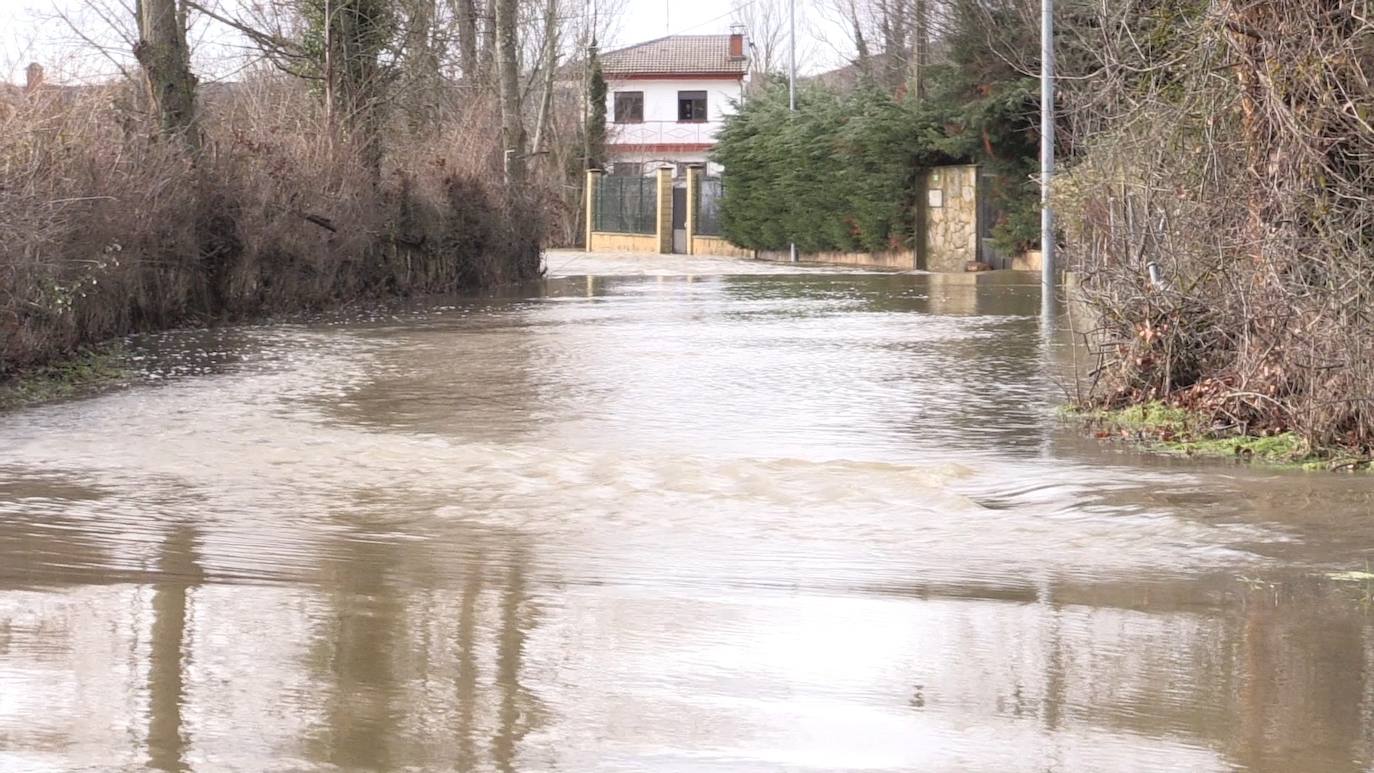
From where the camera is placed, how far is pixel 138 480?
905 cm

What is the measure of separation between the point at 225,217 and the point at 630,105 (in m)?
60.4

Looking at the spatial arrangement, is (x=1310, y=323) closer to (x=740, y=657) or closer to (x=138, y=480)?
(x=740, y=657)

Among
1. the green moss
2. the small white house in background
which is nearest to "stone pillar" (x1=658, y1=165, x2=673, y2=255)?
the small white house in background

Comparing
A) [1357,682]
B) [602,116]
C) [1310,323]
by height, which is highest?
[602,116]

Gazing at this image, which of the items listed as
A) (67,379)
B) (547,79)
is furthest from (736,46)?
(67,379)

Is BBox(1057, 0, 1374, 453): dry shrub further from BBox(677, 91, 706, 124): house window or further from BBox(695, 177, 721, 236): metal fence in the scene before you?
BBox(677, 91, 706, 124): house window

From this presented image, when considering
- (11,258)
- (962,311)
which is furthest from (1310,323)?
(962,311)

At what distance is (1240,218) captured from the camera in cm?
1037

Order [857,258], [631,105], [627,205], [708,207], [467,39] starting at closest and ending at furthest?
[467,39], [857,258], [708,207], [627,205], [631,105]

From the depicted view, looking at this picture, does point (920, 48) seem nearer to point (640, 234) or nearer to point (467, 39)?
point (467, 39)

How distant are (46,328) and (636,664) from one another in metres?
9.82

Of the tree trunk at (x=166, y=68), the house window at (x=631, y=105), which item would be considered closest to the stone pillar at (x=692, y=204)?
the tree trunk at (x=166, y=68)

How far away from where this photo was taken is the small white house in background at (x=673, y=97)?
77.2m

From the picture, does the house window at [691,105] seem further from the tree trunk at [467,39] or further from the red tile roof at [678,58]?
the tree trunk at [467,39]
